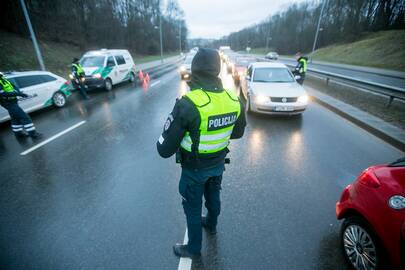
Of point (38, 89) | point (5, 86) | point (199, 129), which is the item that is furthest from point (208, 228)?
point (38, 89)

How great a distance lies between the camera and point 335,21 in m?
54.1

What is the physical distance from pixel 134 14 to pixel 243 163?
52.1 m

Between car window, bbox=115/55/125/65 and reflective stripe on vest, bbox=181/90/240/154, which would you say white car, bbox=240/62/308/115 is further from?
car window, bbox=115/55/125/65

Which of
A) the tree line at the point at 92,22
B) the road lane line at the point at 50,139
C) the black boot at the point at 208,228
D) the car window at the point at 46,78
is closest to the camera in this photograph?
the black boot at the point at 208,228

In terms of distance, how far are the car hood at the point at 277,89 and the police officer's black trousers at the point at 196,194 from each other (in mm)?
5260

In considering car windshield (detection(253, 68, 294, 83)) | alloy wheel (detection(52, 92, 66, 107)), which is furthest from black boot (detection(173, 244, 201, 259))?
alloy wheel (detection(52, 92, 66, 107))

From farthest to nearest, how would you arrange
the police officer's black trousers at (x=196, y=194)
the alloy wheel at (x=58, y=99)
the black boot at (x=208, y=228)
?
the alloy wheel at (x=58, y=99) < the black boot at (x=208, y=228) < the police officer's black trousers at (x=196, y=194)

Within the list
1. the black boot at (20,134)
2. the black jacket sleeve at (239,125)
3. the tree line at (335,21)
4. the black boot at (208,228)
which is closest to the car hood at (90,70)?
the black boot at (20,134)

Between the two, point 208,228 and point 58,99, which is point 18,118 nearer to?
point 58,99

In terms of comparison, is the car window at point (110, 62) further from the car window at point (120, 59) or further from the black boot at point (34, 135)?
the black boot at point (34, 135)

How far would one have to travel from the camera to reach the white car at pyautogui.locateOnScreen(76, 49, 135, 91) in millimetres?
11625

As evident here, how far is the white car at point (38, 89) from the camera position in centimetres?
728

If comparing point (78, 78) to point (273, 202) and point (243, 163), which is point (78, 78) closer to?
point (243, 163)

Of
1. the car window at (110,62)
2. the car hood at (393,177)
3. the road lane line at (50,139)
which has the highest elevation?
the car window at (110,62)
